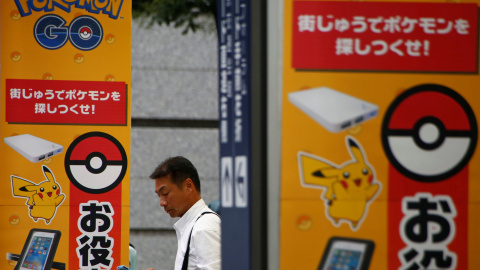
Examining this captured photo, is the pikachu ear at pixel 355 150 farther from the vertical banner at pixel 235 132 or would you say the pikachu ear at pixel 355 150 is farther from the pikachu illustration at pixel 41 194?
the pikachu illustration at pixel 41 194

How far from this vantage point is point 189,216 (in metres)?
5.14

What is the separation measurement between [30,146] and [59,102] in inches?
13.4

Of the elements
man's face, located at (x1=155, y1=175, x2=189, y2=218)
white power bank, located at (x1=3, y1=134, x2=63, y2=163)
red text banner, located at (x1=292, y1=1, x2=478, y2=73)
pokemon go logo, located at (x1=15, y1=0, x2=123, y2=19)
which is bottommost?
man's face, located at (x1=155, y1=175, x2=189, y2=218)

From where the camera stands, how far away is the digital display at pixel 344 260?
2.82 m

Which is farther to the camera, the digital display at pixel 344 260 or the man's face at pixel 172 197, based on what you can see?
the man's face at pixel 172 197

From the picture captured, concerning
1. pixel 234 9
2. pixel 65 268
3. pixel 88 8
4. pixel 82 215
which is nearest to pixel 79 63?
pixel 88 8

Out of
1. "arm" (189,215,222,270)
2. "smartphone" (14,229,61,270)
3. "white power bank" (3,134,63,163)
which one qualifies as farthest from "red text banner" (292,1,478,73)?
"smartphone" (14,229,61,270)

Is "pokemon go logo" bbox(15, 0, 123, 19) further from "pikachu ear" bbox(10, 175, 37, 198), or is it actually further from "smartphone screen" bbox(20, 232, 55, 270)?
→ "smartphone screen" bbox(20, 232, 55, 270)

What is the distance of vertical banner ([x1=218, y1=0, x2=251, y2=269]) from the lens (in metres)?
2.86

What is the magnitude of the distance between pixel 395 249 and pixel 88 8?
10.7 feet

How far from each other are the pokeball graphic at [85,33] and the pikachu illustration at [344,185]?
9.79 feet

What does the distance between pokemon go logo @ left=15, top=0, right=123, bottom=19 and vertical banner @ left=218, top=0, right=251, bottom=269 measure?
2.56 m

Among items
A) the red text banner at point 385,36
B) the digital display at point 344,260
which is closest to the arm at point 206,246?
the digital display at point 344,260

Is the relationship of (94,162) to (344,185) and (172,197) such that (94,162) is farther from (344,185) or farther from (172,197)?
(344,185)
